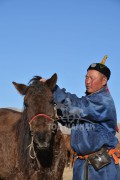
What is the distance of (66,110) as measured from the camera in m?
4.07

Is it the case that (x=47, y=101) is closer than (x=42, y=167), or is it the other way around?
(x=47, y=101)

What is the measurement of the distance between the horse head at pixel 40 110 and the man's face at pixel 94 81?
83 cm

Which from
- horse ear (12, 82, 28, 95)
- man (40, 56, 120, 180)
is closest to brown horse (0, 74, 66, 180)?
horse ear (12, 82, 28, 95)

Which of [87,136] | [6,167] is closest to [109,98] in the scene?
[87,136]

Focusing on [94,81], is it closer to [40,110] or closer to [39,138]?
[40,110]

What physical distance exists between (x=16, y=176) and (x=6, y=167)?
1104 mm

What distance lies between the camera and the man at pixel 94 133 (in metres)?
3.84

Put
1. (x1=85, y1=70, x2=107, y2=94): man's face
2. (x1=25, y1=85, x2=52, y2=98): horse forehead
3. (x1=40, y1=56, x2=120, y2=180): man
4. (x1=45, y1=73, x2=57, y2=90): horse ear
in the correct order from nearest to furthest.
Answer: (x1=40, y1=56, x2=120, y2=180): man < (x1=85, y1=70, x2=107, y2=94): man's face < (x1=25, y1=85, x2=52, y2=98): horse forehead < (x1=45, y1=73, x2=57, y2=90): horse ear

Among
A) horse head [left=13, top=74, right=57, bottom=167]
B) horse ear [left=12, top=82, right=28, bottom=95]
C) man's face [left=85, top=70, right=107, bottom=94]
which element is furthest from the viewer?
horse ear [left=12, top=82, right=28, bottom=95]

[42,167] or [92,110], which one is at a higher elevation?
[92,110]

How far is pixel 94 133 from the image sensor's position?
3871 millimetres

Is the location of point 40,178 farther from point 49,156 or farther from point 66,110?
point 66,110

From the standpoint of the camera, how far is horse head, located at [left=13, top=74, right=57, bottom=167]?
4435 mm

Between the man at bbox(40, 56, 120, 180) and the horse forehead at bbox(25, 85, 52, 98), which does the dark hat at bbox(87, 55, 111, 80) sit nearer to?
the man at bbox(40, 56, 120, 180)
